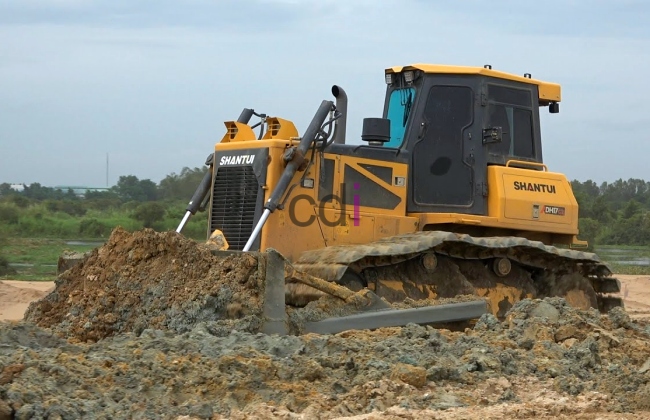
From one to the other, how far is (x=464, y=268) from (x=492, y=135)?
1.53m

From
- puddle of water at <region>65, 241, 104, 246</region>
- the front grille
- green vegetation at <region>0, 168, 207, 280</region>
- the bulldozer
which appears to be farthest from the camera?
puddle of water at <region>65, 241, 104, 246</region>

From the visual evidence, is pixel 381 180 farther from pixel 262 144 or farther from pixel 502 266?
pixel 502 266

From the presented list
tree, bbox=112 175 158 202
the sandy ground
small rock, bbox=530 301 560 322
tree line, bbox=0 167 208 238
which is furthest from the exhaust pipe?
tree, bbox=112 175 158 202

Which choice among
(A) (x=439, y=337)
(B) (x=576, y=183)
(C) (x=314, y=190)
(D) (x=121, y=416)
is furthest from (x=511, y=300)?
(B) (x=576, y=183)

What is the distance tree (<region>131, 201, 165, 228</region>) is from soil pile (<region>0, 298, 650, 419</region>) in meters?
26.3


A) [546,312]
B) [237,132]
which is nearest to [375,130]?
[237,132]

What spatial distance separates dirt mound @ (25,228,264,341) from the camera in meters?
8.92

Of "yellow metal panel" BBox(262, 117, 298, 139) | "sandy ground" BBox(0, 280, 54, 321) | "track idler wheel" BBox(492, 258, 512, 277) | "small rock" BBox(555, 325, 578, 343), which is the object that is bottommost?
"sandy ground" BBox(0, 280, 54, 321)

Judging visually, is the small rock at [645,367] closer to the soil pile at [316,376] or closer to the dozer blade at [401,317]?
the soil pile at [316,376]

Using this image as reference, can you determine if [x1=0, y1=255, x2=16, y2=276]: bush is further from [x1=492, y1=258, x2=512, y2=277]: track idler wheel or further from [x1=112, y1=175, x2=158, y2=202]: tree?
[x1=112, y1=175, x2=158, y2=202]: tree

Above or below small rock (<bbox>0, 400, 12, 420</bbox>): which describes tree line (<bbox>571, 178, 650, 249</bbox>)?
above

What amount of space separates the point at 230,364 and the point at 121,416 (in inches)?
43.1

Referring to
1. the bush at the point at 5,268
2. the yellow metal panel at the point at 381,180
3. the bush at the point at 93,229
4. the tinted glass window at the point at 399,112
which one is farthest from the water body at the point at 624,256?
the yellow metal panel at the point at 381,180

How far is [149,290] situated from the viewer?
9.45 meters
